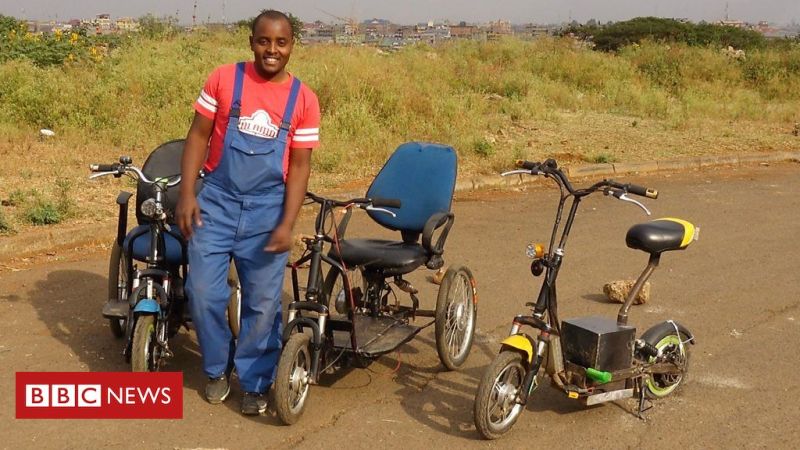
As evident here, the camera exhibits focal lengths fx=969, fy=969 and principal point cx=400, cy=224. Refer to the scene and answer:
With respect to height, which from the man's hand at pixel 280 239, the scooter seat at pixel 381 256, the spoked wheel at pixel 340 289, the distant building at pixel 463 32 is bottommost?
the spoked wheel at pixel 340 289

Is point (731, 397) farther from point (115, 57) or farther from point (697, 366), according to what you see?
point (115, 57)

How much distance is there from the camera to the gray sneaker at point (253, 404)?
16.4 feet

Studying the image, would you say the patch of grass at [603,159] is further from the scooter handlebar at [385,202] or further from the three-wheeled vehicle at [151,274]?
the scooter handlebar at [385,202]

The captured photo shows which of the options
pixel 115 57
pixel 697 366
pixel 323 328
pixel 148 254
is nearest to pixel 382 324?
pixel 323 328

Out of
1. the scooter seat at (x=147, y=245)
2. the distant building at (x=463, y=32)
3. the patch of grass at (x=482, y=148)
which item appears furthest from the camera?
the distant building at (x=463, y=32)

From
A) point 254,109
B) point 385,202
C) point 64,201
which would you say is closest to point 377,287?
point 385,202

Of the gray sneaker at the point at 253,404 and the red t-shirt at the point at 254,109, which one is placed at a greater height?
the red t-shirt at the point at 254,109

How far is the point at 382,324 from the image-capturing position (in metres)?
5.84

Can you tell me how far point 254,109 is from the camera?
474 centimetres

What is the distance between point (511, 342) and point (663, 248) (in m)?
0.99

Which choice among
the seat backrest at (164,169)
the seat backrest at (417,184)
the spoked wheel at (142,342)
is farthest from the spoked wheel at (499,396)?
the seat backrest at (164,169)

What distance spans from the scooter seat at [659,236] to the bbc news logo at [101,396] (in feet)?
8.39

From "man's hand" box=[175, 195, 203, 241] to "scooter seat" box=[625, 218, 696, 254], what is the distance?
7.33 ft

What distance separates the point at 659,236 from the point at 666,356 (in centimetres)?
77
